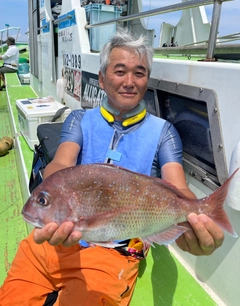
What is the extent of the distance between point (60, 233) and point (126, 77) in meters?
1.08

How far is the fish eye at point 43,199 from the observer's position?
3.63ft

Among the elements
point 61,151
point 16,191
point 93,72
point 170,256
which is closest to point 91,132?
point 61,151

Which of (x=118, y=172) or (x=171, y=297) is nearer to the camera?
(x=118, y=172)

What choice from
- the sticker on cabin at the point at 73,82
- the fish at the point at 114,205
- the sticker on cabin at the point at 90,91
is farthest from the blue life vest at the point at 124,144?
the sticker on cabin at the point at 73,82

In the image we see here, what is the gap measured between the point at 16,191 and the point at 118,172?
3142 millimetres

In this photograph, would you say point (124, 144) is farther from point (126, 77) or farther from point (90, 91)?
point (90, 91)

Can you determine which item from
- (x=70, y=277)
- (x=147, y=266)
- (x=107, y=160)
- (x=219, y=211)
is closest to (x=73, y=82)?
(x=107, y=160)

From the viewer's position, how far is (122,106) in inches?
71.7

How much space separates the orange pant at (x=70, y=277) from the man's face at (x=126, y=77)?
38.4 inches

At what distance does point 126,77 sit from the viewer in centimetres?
177

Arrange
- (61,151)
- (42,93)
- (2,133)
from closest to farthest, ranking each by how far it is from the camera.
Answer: (61,151) < (2,133) < (42,93)

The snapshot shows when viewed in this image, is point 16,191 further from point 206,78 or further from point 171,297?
point 206,78

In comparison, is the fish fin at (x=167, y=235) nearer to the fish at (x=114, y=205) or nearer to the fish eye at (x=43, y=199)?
A: the fish at (x=114, y=205)

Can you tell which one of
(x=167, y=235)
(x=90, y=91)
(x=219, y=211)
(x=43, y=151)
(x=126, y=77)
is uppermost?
(x=126, y=77)
